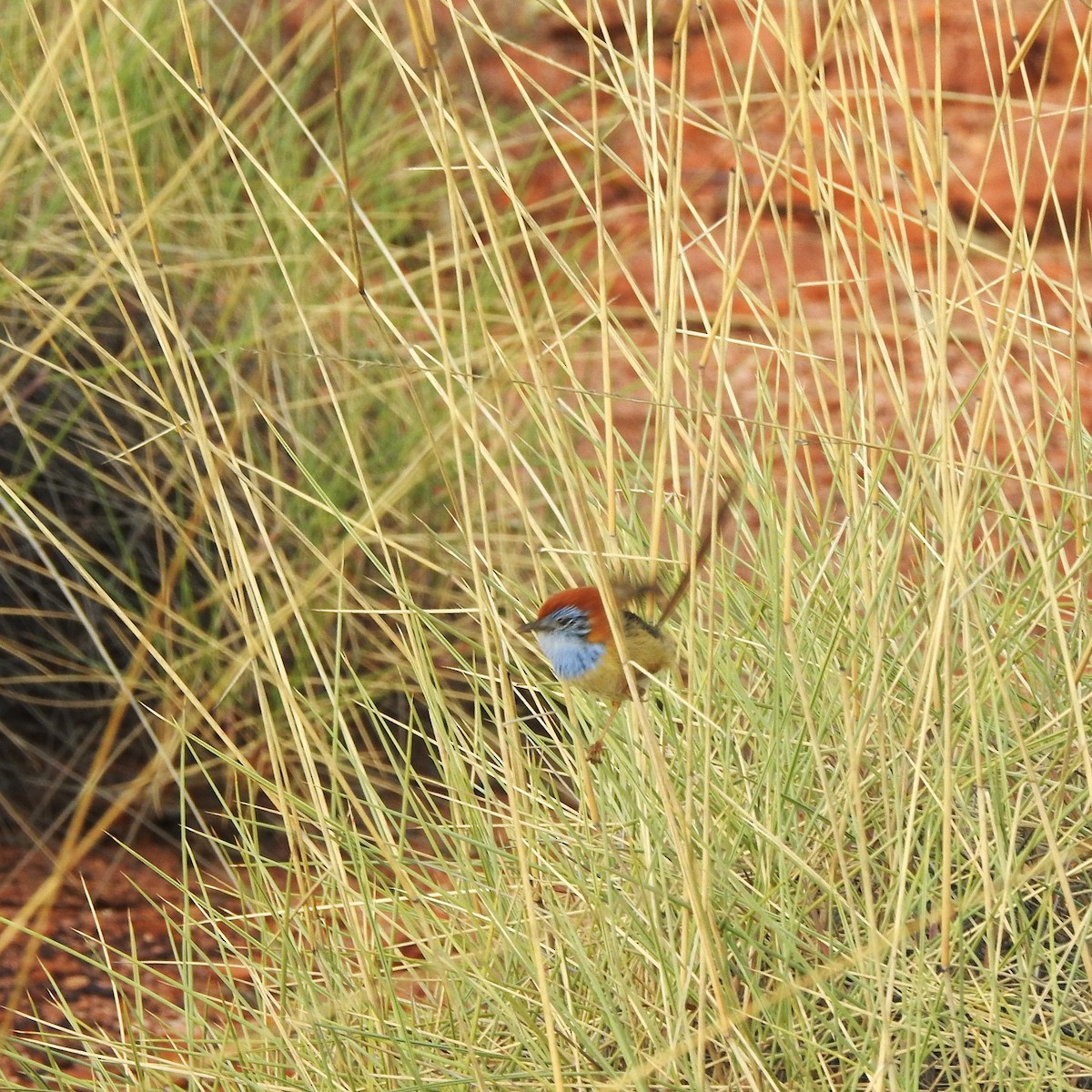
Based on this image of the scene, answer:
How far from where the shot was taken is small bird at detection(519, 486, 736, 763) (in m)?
1.09

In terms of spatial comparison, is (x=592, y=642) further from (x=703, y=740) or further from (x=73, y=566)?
(x=73, y=566)

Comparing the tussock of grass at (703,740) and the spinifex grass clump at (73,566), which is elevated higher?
the tussock of grass at (703,740)

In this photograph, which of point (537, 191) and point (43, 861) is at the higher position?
point (537, 191)

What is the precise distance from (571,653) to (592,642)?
0.06 feet

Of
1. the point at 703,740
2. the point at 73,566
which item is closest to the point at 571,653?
the point at 703,740

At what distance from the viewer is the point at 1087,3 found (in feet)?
3.71

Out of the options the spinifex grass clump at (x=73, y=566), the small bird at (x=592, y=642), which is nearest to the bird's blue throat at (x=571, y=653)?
the small bird at (x=592, y=642)

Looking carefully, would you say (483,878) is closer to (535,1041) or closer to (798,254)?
(535,1041)

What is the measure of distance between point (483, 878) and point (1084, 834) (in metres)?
0.53

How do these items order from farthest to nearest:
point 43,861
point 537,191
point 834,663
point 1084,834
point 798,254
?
point 537,191
point 798,254
point 43,861
point 834,663
point 1084,834

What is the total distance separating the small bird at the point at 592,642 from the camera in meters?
1.09

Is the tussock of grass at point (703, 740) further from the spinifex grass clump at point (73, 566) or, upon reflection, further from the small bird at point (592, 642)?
the spinifex grass clump at point (73, 566)

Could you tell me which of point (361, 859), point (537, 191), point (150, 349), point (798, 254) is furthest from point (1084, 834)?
point (537, 191)

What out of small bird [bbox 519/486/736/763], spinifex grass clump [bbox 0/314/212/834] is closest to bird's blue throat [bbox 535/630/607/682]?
small bird [bbox 519/486/736/763]
